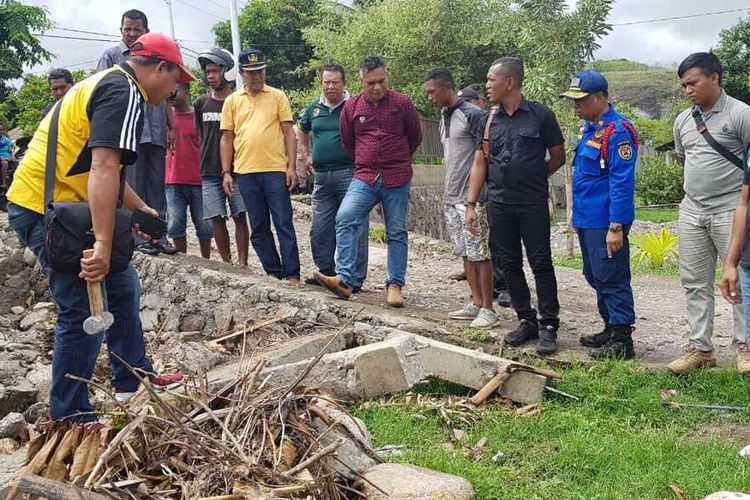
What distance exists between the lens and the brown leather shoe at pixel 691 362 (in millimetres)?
4785

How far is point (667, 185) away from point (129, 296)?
23688mm

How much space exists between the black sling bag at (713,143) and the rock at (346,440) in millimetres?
2821

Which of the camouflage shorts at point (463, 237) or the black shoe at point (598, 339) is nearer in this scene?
the black shoe at point (598, 339)

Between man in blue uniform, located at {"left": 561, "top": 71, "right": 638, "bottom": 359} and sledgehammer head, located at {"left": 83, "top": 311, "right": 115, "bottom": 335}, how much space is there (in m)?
3.12

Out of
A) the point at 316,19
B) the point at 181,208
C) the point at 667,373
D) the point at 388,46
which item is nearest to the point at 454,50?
the point at 388,46

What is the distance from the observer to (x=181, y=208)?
713cm

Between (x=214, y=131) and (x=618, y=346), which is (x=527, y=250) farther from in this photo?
(x=214, y=131)

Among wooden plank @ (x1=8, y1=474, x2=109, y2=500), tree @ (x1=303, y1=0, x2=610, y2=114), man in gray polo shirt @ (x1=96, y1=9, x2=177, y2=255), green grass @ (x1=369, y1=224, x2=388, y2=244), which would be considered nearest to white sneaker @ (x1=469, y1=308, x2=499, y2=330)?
man in gray polo shirt @ (x1=96, y1=9, x2=177, y2=255)

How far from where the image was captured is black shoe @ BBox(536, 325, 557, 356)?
5152 millimetres

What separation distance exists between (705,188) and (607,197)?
60cm

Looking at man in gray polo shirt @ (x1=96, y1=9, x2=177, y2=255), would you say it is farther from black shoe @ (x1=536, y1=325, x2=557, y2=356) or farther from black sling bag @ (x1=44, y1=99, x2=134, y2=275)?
black shoe @ (x1=536, y1=325, x2=557, y2=356)

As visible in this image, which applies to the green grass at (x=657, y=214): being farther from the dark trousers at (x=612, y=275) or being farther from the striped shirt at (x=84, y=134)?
the striped shirt at (x=84, y=134)

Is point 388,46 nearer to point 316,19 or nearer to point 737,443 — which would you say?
point 316,19

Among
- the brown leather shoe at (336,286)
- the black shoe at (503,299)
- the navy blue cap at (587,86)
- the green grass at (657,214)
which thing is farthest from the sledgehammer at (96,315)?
the green grass at (657,214)
